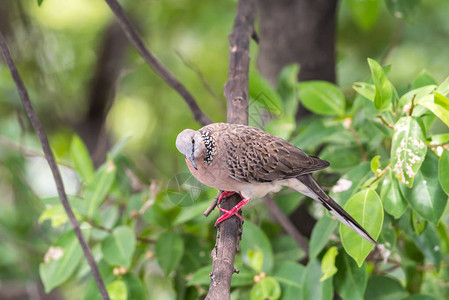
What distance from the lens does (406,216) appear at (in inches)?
96.0

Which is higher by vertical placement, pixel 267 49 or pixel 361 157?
pixel 267 49

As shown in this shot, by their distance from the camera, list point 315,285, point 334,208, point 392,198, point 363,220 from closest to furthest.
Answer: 1. point 363,220
2. point 392,198
3. point 334,208
4. point 315,285

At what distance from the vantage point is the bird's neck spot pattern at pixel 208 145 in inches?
93.8

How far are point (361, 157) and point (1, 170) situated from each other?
13.4 ft

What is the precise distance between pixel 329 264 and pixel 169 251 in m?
0.88

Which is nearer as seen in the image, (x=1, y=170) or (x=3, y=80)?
(x=3, y=80)

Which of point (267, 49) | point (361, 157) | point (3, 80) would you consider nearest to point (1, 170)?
point (3, 80)

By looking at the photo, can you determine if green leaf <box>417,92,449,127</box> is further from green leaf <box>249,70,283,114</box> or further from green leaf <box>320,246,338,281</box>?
green leaf <box>249,70,283,114</box>

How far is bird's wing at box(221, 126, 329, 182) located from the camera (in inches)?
96.1

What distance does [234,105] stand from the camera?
2494mm

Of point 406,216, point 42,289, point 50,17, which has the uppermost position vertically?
point 50,17

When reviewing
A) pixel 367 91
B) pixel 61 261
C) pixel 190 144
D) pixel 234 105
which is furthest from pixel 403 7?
pixel 61 261

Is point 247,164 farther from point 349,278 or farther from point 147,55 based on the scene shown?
point 147,55

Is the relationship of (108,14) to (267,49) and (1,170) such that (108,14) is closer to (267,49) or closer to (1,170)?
(1,170)
